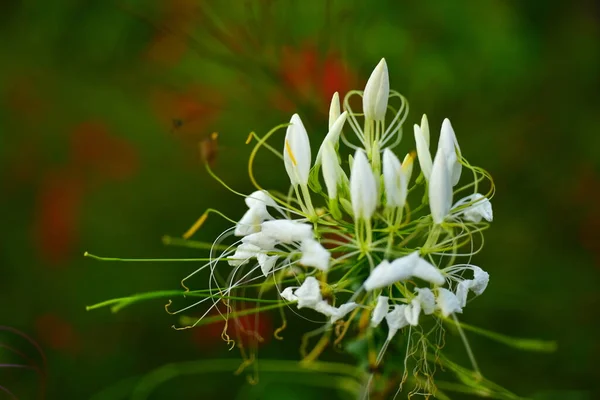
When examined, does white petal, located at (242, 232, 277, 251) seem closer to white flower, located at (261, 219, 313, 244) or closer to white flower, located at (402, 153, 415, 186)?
white flower, located at (261, 219, 313, 244)

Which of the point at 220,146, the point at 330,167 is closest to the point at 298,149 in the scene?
the point at 330,167

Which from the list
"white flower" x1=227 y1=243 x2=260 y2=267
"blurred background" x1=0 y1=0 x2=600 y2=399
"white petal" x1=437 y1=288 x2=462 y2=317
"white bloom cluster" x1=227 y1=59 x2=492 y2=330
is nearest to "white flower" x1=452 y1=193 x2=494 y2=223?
"white bloom cluster" x1=227 y1=59 x2=492 y2=330

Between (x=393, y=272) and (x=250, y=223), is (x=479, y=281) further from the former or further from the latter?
(x=250, y=223)

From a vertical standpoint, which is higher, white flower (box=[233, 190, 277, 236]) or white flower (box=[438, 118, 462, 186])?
white flower (box=[438, 118, 462, 186])

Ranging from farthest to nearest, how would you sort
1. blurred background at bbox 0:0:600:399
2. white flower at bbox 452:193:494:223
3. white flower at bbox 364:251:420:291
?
blurred background at bbox 0:0:600:399 < white flower at bbox 452:193:494:223 < white flower at bbox 364:251:420:291

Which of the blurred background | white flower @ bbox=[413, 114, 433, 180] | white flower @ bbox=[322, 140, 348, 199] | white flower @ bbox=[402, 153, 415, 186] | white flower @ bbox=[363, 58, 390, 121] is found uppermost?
white flower @ bbox=[363, 58, 390, 121]

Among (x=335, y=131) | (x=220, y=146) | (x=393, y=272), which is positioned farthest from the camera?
(x=220, y=146)

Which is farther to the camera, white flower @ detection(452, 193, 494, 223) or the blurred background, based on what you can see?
the blurred background
